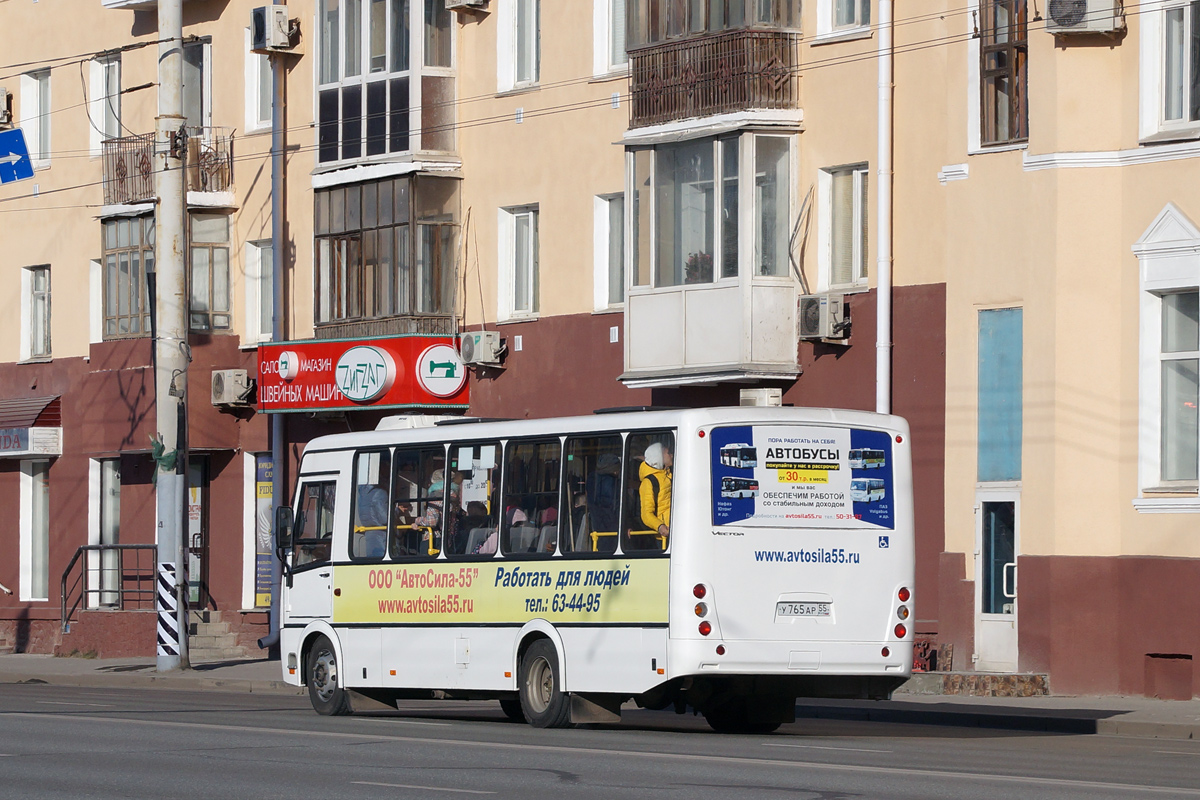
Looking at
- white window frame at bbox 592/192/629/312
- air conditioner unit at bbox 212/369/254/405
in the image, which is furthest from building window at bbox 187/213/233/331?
white window frame at bbox 592/192/629/312

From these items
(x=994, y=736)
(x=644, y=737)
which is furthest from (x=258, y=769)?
(x=994, y=736)

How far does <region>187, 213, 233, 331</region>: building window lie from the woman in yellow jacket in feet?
66.8

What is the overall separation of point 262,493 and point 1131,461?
1741 cm

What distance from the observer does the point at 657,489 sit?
18078 millimetres

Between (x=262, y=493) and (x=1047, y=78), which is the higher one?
(x=1047, y=78)

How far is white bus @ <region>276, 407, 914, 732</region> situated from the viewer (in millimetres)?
17812

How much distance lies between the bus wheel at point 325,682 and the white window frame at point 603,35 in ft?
39.4

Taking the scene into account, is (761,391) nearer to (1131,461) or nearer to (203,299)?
(1131,461)

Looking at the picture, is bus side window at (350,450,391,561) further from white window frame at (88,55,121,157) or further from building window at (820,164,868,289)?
white window frame at (88,55,121,157)

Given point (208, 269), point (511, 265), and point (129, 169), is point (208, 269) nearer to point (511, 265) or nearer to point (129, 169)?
point (129, 169)

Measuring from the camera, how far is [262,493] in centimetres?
3691

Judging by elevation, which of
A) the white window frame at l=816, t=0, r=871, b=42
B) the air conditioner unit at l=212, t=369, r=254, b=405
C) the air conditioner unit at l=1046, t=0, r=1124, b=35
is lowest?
the air conditioner unit at l=212, t=369, r=254, b=405

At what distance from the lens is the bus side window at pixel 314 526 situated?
21719 mm

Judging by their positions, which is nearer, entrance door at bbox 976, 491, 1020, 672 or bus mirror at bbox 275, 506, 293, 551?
bus mirror at bbox 275, 506, 293, 551
